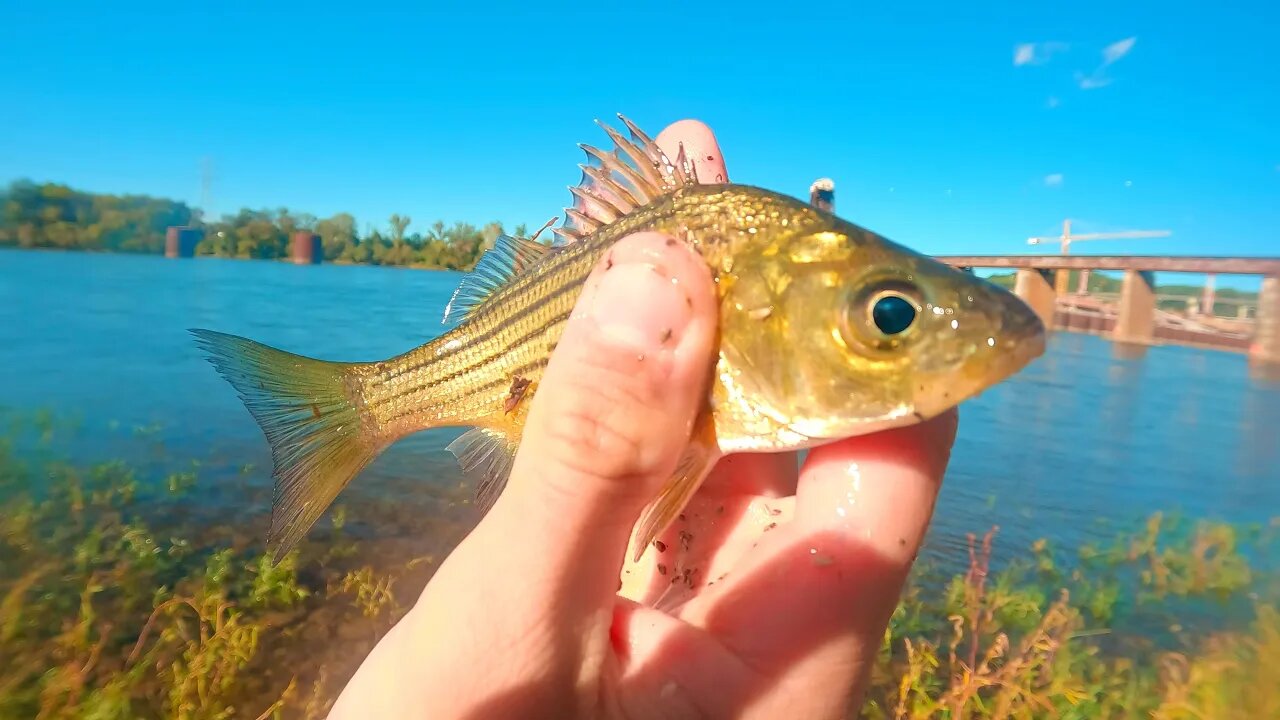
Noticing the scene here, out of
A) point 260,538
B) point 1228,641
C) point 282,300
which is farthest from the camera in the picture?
point 282,300

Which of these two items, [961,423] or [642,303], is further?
[961,423]

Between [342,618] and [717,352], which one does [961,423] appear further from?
[717,352]

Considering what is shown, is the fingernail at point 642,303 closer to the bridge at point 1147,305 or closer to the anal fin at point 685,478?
the anal fin at point 685,478

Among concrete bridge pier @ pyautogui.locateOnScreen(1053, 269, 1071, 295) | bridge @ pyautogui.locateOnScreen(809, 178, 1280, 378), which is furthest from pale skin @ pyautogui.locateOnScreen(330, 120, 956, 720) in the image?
concrete bridge pier @ pyautogui.locateOnScreen(1053, 269, 1071, 295)

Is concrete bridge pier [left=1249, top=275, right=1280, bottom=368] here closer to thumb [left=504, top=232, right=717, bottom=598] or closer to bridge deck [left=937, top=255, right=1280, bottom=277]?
bridge deck [left=937, top=255, right=1280, bottom=277]

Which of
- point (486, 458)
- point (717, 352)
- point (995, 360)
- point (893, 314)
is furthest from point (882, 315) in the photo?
point (486, 458)

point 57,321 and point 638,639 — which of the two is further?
point 57,321

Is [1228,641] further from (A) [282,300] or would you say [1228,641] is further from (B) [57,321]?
(A) [282,300]

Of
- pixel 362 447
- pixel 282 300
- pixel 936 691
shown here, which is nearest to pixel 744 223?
pixel 362 447
